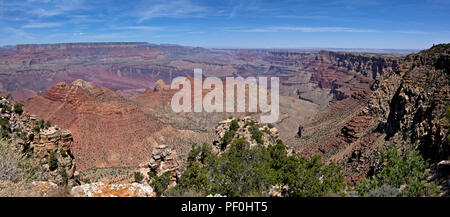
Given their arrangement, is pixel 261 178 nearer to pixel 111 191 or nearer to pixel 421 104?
pixel 111 191

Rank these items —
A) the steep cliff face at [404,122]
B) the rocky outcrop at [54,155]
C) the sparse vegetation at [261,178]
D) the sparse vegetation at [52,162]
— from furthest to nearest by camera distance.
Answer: the sparse vegetation at [52,162] → the rocky outcrop at [54,155] → the steep cliff face at [404,122] → the sparse vegetation at [261,178]

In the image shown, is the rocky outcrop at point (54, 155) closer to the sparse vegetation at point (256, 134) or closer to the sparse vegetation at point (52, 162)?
the sparse vegetation at point (52, 162)

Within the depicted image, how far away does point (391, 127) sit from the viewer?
34562 mm

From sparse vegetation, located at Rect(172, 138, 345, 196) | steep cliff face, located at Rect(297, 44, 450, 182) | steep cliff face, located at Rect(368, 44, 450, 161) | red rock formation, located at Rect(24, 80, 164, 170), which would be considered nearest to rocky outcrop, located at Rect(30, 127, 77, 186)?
sparse vegetation, located at Rect(172, 138, 345, 196)

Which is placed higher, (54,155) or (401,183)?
(401,183)

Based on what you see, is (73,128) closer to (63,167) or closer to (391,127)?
(63,167)

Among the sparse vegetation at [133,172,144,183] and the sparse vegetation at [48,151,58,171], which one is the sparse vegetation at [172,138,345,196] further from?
the sparse vegetation at [48,151,58,171]

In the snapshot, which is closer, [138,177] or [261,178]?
[261,178]

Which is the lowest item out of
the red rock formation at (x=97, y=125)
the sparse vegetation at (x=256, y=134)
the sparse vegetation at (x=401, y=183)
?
the red rock formation at (x=97, y=125)

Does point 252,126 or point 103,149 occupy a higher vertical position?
point 252,126

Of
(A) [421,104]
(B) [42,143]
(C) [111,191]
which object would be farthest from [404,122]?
(B) [42,143]

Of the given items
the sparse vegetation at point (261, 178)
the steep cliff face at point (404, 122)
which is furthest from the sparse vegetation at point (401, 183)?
the steep cliff face at point (404, 122)
